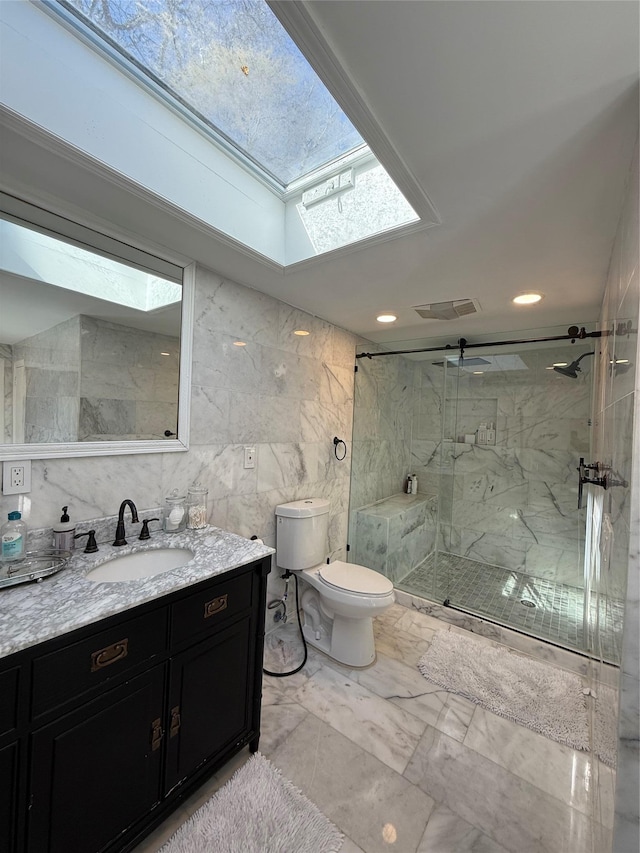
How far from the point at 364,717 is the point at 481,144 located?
7.75 feet

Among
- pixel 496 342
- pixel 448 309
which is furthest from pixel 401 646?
pixel 496 342

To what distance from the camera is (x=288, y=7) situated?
690 mm

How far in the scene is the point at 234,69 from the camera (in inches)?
44.4

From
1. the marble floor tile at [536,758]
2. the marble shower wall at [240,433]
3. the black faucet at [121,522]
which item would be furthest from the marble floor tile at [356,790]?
the black faucet at [121,522]

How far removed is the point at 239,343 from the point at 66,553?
1.28m

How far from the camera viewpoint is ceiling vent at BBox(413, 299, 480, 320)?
220 centimetres

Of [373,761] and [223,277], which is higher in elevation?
[223,277]

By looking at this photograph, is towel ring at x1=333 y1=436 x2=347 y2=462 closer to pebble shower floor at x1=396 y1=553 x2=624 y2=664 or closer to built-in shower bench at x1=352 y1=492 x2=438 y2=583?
built-in shower bench at x1=352 y1=492 x2=438 y2=583

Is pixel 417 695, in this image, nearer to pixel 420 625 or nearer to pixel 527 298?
pixel 420 625

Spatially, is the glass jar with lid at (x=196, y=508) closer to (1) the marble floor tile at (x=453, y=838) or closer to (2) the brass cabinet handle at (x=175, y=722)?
(2) the brass cabinet handle at (x=175, y=722)

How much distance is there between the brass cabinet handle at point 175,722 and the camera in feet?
3.79

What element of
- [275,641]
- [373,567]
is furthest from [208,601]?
[373,567]

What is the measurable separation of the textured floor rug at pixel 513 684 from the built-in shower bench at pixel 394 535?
732 millimetres

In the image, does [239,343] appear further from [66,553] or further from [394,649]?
[394,649]
